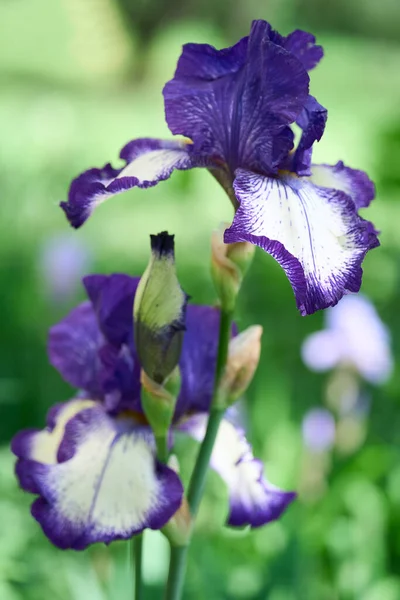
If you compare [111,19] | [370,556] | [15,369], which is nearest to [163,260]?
[370,556]

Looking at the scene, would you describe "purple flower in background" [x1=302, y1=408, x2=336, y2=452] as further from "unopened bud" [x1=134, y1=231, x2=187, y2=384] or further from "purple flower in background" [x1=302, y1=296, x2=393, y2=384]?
"unopened bud" [x1=134, y1=231, x2=187, y2=384]

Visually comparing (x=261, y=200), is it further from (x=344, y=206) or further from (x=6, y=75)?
(x=6, y=75)

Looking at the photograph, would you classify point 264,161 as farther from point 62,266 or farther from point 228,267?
point 62,266

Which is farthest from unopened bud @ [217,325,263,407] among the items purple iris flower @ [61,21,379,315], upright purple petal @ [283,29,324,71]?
upright purple petal @ [283,29,324,71]

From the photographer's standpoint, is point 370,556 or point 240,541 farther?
point 240,541

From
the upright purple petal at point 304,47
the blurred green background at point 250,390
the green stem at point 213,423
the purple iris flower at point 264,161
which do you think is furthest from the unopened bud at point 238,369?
the blurred green background at point 250,390

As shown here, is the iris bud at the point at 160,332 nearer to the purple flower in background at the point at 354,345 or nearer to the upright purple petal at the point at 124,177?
the upright purple petal at the point at 124,177
